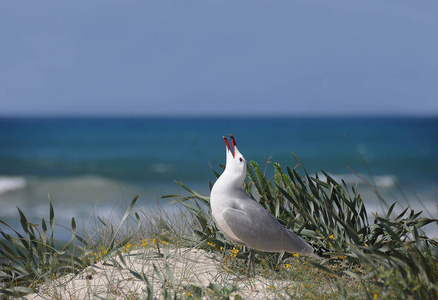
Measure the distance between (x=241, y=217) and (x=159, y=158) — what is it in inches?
851

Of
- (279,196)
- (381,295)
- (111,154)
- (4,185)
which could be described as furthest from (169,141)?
(381,295)

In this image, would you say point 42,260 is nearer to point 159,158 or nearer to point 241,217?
point 241,217

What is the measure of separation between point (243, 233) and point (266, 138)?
2922 centimetres

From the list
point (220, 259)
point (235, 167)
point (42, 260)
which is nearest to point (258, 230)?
point (235, 167)

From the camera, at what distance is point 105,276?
12.4 ft

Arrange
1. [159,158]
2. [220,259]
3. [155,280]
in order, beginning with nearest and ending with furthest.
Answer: [155,280] < [220,259] < [159,158]

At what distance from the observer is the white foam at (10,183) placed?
1746 cm

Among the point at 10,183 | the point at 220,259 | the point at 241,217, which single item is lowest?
the point at 10,183

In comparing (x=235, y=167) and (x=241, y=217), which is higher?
(x=235, y=167)

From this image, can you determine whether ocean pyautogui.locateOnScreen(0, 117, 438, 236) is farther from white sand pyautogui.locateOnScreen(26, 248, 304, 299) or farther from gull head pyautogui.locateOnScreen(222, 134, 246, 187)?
gull head pyautogui.locateOnScreen(222, 134, 246, 187)

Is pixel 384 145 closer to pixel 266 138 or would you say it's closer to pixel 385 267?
pixel 266 138

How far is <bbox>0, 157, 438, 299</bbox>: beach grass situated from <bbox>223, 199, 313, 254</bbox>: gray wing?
0.88 ft

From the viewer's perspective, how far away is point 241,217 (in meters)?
3.49

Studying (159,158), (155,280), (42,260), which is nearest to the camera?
(155,280)
